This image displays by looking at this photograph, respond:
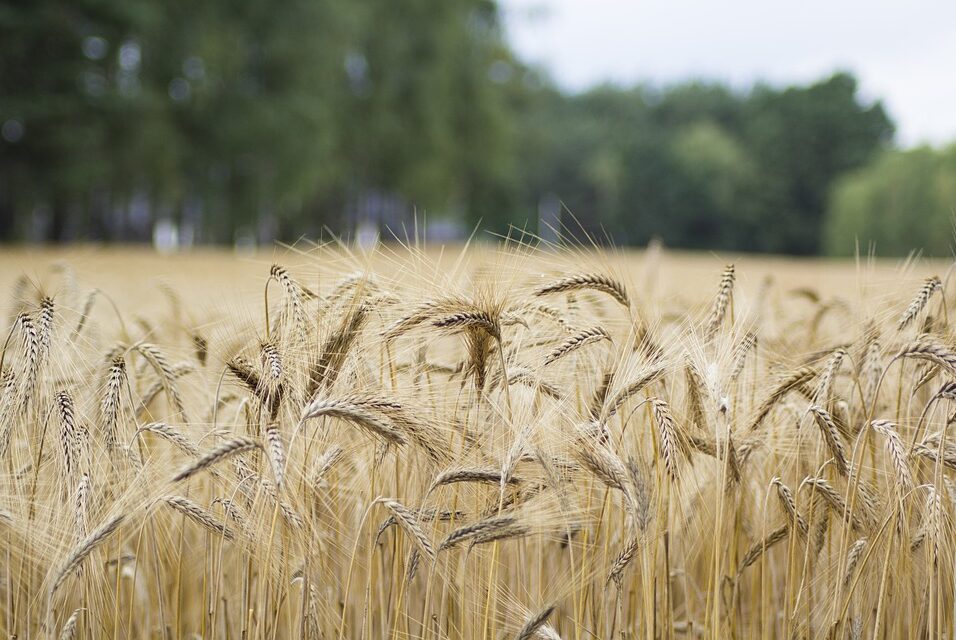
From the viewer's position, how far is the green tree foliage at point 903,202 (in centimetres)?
2958

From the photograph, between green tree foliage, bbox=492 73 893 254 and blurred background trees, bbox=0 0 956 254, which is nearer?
blurred background trees, bbox=0 0 956 254

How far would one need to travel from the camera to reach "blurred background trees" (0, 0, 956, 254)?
17609 millimetres

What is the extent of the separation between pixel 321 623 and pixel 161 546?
0.43m

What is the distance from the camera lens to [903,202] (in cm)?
3128

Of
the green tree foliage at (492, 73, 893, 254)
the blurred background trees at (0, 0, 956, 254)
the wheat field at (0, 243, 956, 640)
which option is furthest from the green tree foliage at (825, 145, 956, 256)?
the wheat field at (0, 243, 956, 640)

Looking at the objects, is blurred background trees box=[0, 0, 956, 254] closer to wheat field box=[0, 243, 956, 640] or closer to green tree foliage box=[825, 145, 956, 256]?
green tree foliage box=[825, 145, 956, 256]

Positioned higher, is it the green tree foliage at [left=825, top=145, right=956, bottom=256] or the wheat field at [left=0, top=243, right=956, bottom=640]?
the green tree foliage at [left=825, top=145, right=956, bottom=256]

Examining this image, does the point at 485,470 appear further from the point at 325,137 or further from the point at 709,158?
the point at 709,158

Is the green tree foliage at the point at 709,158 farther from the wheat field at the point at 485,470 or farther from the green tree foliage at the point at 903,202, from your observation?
the wheat field at the point at 485,470

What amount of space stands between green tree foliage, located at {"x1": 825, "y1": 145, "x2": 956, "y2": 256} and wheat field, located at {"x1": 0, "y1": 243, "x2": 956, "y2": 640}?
1157 inches

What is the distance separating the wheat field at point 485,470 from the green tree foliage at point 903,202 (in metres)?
29.4

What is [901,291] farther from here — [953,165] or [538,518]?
[953,165]

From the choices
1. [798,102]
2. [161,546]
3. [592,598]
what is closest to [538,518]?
[592,598]

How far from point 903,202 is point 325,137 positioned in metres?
20.4
